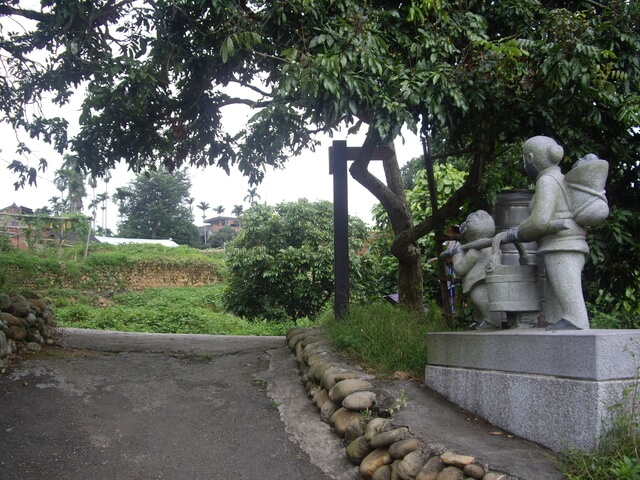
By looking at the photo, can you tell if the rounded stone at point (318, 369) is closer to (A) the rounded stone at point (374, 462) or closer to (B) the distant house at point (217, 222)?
(A) the rounded stone at point (374, 462)

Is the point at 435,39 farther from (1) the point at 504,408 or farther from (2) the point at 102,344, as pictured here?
(2) the point at 102,344

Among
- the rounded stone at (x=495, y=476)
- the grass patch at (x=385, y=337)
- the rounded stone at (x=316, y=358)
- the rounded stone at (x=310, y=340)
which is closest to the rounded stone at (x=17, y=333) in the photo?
the rounded stone at (x=310, y=340)

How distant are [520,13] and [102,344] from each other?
21.6ft

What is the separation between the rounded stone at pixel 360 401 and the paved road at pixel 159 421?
0.32 meters

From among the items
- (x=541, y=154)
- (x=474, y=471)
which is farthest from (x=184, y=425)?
(x=541, y=154)

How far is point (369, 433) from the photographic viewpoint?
4082mm

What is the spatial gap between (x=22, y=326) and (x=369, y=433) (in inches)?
182

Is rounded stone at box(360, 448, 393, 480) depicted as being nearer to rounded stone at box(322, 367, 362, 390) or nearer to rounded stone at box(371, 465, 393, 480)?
rounded stone at box(371, 465, 393, 480)

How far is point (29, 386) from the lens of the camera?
5391mm

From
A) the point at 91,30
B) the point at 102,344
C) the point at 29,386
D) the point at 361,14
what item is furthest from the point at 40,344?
the point at 361,14

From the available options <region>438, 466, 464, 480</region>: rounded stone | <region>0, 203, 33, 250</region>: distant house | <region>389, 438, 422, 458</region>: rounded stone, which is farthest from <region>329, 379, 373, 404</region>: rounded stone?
<region>0, 203, 33, 250</region>: distant house

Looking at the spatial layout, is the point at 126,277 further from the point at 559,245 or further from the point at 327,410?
the point at 559,245

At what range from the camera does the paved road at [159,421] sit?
161 inches

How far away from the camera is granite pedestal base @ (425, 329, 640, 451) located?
3354 mm
